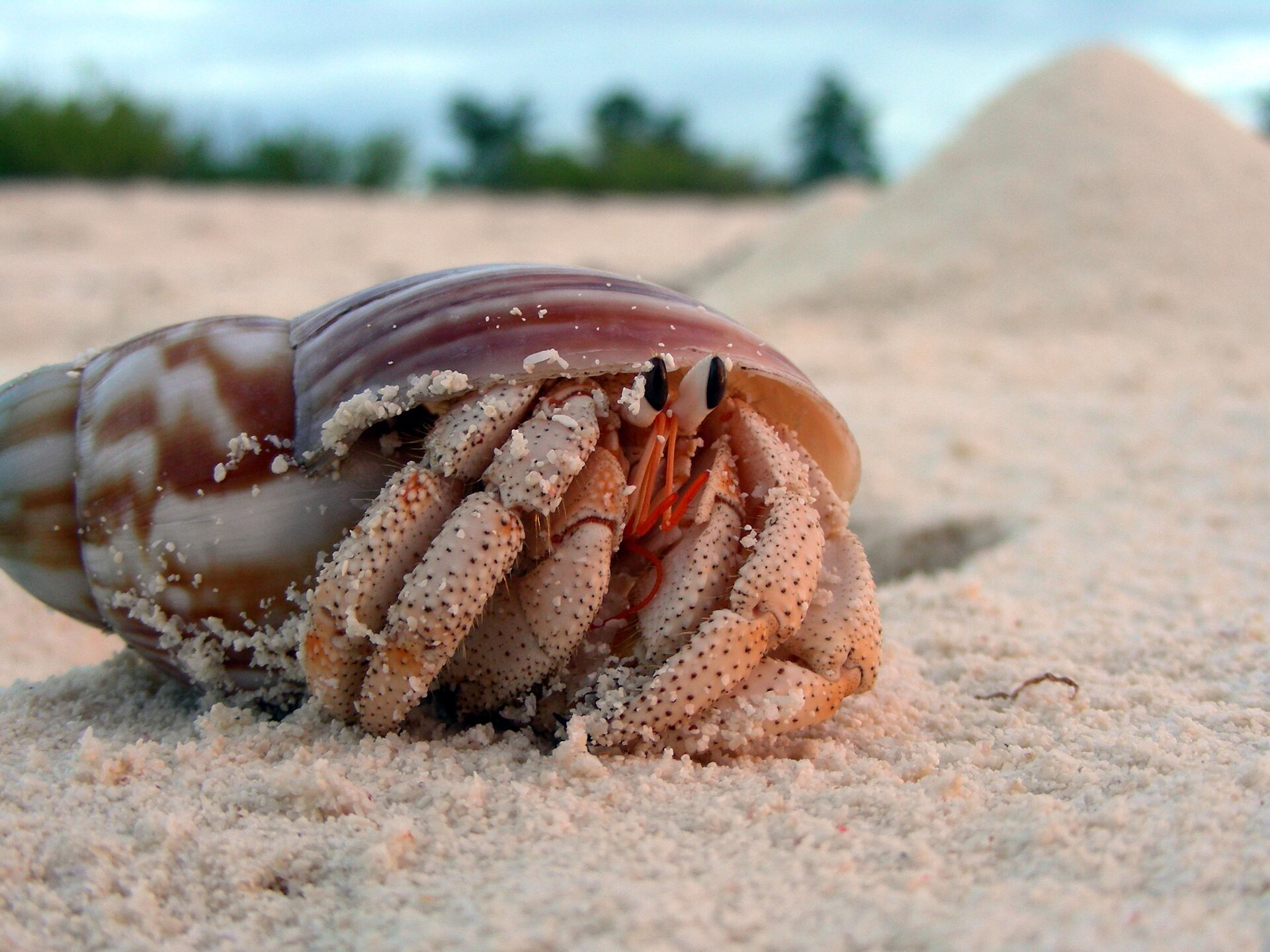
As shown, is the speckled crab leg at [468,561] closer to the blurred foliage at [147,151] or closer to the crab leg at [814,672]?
A: the crab leg at [814,672]

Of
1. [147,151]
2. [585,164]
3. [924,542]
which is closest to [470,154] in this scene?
[585,164]

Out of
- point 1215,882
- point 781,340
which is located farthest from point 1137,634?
point 781,340

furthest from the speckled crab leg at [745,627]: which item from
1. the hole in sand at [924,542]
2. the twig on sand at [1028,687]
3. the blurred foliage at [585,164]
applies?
the blurred foliage at [585,164]

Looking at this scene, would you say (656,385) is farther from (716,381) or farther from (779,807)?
→ (779,807)

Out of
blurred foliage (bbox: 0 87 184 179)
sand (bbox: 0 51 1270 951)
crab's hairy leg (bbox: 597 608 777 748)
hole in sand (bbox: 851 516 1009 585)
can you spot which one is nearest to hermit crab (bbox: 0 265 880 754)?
crab's hairy leg (bbox: 597 608 777 748)

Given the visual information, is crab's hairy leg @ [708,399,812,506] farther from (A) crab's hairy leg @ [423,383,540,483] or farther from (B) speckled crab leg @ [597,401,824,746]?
(A) crab's hairy leg @ [423,383,540,483]

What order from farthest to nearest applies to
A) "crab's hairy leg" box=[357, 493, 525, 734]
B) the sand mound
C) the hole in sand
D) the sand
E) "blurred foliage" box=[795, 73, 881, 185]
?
1. "blurred foliage" box=[795, 73, 881, 185]
2. the sand mound
3. the hole in sand
4. "crab's hairy leg" box=[357, 493, 525, 734]
5. the sand
